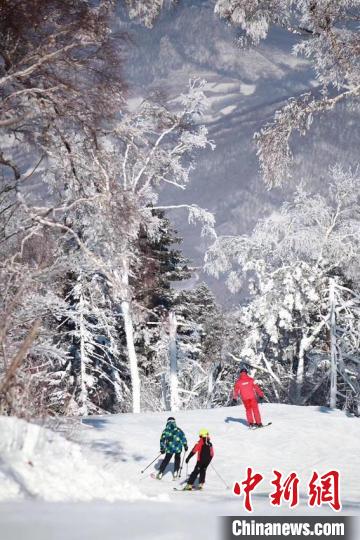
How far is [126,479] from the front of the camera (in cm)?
948

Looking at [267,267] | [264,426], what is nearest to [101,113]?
[264,426]

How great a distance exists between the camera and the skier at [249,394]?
16.4 metres

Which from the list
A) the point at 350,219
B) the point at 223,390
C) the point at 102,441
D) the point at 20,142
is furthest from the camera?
the point at 223,390

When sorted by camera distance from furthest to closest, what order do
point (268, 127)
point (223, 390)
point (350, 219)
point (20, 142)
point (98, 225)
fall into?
point (223, 390) → point (350, 219) → point (268, 127) → point (98, 225) → point (20, 142)

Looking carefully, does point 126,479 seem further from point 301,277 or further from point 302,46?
point 301,277

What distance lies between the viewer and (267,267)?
28641mm

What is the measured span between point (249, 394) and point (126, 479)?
24.2ft

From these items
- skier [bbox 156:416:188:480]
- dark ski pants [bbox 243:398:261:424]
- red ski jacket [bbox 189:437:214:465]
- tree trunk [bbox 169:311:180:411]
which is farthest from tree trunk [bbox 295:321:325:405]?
red ski jacket [bbox 189:437:214:465]

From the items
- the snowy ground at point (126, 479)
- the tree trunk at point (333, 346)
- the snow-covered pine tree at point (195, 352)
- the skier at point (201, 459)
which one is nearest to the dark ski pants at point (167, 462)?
the snowy ground at point (126, 479)

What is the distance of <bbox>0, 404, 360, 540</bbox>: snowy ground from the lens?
15.8ft

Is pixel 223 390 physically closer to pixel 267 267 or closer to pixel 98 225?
pixel 267 267

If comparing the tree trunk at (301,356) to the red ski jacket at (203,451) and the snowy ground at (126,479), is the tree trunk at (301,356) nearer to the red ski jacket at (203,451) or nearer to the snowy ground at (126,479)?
the snowy ground at (126,479)

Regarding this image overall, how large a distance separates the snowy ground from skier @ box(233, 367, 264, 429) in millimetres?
342

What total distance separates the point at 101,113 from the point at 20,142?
1563mm
